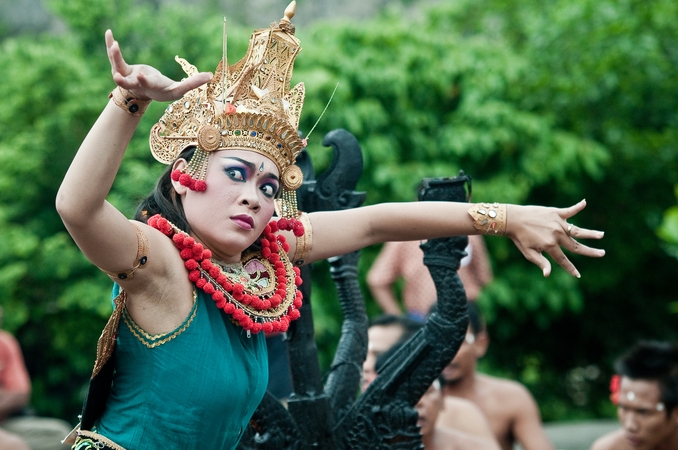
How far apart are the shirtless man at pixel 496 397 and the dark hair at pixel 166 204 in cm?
293

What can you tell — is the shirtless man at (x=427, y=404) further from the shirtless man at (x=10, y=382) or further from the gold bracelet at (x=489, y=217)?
the shirtless man at (x=10, y=382)

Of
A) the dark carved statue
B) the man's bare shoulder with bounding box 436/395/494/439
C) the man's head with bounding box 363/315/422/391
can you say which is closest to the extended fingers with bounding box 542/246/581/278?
the dark carved statue

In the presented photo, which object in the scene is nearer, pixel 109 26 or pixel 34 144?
pixel 34 144

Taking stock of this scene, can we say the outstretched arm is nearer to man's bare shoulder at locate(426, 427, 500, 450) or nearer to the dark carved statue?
the dark carved statue

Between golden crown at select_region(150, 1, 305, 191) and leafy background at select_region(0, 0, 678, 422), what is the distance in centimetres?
358

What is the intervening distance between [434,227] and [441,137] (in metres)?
4.76

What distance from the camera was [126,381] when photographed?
2.46 meters

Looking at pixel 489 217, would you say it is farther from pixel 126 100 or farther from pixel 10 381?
pixel 10 381

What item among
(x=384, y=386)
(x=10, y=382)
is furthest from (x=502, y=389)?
(x=10, y=382)

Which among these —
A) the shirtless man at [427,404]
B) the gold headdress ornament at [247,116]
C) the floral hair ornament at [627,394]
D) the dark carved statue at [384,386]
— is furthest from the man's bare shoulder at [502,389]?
the gold headdress ornament at [247,116]

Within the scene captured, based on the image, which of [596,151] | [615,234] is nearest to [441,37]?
[596,151]

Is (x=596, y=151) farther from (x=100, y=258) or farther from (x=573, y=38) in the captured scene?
(x=100, y=258)

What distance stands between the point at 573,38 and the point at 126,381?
6453mm

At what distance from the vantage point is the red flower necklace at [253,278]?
247 cm
